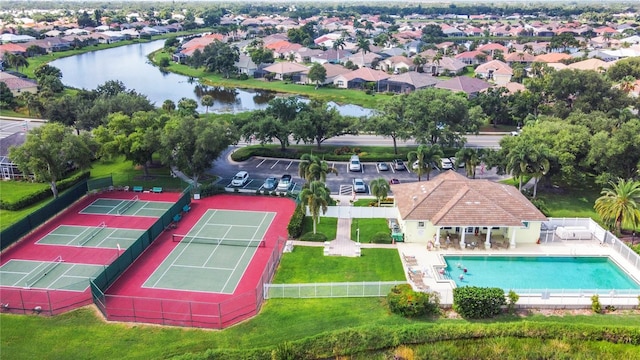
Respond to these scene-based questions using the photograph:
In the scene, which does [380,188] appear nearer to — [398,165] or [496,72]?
[398,165]

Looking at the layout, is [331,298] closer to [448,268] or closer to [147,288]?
[448,268]

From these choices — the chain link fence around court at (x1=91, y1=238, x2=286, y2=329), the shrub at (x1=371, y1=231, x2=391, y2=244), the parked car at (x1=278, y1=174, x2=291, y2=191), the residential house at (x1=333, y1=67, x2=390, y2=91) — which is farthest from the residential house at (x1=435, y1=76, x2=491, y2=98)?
the chain link fence around court at (x1=91, y1=238, x2=286, y2=329)

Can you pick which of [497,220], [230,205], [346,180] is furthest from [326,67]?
[497,220]

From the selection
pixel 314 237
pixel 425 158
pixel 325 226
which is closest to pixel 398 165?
pixel 425 158

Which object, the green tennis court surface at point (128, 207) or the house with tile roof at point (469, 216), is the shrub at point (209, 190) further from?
the house with tile roof at point (469, 216)

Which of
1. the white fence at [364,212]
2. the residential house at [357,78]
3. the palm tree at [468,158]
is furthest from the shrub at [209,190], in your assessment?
the residential house at [357,78]
